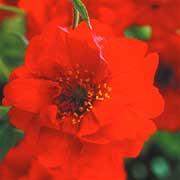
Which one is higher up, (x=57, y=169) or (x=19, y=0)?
(x=19, y=0)

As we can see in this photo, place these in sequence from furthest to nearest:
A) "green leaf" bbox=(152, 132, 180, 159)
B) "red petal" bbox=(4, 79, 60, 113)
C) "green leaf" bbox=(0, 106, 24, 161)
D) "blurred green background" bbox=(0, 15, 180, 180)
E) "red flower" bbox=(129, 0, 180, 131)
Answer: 1. "green leaf" bbox=(152, 132, 180, 159)
2. "blurred green background" bbox=(0, 15, 180, 180)
3. "red flower" bbox=(129, 0, 180, 131)
4. "green leaf" bbox=(0, 106, 24, 161)
5. "red petal" bbox=(4, 79, 60, 113)

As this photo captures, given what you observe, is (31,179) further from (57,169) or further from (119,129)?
(119,129)

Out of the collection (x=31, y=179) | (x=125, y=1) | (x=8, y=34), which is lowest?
(x=31, y=179)

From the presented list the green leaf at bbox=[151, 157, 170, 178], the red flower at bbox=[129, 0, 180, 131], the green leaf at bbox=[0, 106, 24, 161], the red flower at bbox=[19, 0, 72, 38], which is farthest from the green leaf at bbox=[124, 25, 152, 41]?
the green leaf at bbox=[151, 157, 170, 178]

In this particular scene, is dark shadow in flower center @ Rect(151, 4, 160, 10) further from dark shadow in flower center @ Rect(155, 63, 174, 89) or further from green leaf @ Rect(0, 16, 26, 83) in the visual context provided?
green leaf @ Rect(0, 16, 26, 83)

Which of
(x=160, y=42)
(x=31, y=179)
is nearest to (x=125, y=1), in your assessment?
(x=160, y=42)

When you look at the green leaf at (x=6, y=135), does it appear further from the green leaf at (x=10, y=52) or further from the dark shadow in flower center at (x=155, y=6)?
the dark shadow in flower center at (x=155, y=6)

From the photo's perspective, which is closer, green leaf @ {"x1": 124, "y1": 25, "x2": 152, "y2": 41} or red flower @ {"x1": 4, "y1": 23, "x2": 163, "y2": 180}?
red flower @ {"x1": 4, "y1": 23, "x2": 163, "y2": 180}
